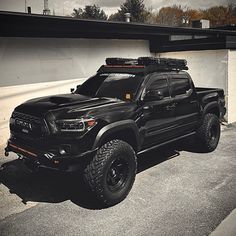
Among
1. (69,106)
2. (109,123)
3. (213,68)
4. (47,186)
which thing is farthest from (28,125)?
(213,68)

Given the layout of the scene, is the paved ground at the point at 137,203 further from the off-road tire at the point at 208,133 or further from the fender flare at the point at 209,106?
the fender flare at the point at 209,106

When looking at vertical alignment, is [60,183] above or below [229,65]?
below

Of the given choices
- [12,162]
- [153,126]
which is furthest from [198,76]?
[12,162]

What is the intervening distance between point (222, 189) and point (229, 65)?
596 centimetres

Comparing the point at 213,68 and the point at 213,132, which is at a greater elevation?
the point at 213,68

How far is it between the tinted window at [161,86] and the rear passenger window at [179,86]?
231mm

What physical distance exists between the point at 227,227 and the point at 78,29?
647cm

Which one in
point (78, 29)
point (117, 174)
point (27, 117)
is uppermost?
point (78, 29)

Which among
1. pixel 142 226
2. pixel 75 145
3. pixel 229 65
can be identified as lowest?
pixel 142 226

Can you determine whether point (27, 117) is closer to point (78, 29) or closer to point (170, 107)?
point (170, 107)

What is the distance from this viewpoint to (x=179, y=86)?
6336 millimetres

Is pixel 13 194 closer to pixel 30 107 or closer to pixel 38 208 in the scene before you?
pixel 38 208

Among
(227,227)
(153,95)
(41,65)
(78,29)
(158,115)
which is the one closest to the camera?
(227,227)

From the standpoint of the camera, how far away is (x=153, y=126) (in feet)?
18.0
